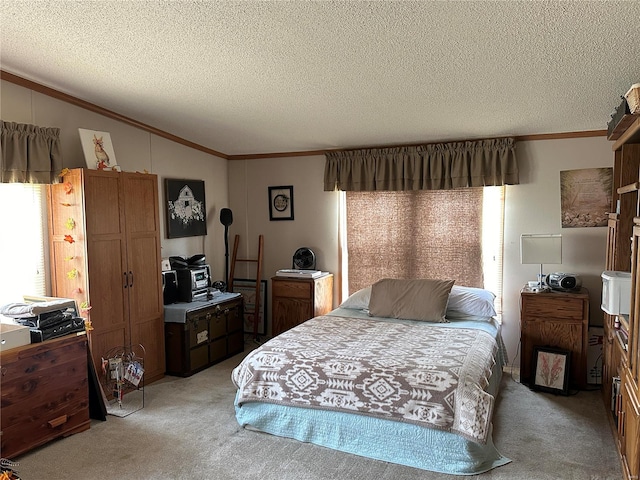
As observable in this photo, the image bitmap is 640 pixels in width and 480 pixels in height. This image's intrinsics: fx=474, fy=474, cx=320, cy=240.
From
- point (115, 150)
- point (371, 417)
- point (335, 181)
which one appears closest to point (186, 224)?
point (115, 150)

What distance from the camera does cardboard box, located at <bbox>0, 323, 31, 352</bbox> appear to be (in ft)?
9.43

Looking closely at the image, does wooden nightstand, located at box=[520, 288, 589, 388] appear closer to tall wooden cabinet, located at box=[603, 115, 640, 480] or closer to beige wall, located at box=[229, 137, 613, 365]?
tall wooden cabinet, located at box=[603, 115, 640, 480]

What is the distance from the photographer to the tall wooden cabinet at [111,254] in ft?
12.0

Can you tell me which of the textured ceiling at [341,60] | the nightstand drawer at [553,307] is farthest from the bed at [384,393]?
the textured ceiling at [341,60]

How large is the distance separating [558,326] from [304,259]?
103 inches

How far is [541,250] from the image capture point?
4.07 m

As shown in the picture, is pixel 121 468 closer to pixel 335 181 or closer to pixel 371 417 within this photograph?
pixel 371 417

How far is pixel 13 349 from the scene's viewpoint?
2910mm

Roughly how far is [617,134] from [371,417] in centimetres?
256

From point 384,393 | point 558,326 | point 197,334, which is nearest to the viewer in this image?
point 384,393

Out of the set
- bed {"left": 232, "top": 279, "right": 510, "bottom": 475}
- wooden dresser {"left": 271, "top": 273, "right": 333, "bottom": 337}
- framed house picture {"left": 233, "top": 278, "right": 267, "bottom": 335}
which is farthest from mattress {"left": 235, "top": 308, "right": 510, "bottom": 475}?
framed house picture {"left": 233, "top": 278, "right": 267, "bottom": 335}

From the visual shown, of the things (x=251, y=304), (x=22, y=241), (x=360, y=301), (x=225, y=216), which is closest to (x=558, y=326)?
(x=360, y=301)

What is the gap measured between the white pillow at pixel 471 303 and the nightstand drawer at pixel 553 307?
1.03 ft

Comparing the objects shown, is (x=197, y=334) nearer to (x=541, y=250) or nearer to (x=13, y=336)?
(x=13, y=336)
